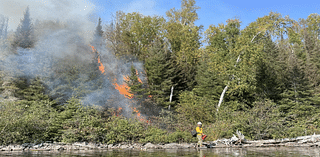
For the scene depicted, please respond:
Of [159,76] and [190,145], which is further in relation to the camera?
[159,76]

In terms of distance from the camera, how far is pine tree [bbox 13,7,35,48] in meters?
31.0

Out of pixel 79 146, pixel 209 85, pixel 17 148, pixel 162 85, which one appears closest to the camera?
pixel 17 148

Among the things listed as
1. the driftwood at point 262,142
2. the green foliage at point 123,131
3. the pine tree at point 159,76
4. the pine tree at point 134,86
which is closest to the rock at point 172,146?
the driftwood at point 262,142

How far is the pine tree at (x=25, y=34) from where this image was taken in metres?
31.0

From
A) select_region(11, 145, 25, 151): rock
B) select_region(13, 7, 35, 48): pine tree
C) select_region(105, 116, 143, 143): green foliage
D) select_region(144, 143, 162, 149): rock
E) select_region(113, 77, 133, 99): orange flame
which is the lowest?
select_region(144, 143, 162, 149): rock

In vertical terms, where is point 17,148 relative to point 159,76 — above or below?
below

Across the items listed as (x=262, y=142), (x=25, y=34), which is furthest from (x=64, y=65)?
(x=262, y=142)

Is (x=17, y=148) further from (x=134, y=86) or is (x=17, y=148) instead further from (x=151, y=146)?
(x=134, y=86)

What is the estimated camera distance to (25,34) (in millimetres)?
32656

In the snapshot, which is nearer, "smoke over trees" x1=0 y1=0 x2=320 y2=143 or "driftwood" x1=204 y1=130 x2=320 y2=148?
"driftwood" x1=204 y1=130 x2=320 y2=148

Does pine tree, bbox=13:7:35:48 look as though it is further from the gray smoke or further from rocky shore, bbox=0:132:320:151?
rocky shore, bbox=0:132:320:151

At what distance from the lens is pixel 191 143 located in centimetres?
1922

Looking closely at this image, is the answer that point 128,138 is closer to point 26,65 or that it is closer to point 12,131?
point 12,131

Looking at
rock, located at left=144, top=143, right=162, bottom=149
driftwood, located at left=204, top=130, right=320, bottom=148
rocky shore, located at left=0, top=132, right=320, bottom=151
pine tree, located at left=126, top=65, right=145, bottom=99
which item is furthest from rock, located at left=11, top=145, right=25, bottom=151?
pine tree, located at left=126, top=65, right=145, bottom=99
